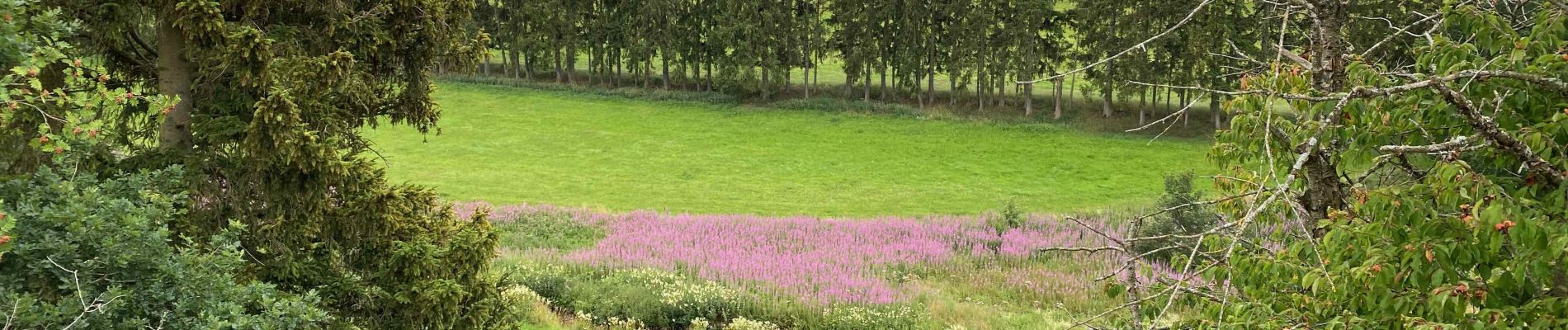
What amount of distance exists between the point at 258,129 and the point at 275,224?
2.75 ft

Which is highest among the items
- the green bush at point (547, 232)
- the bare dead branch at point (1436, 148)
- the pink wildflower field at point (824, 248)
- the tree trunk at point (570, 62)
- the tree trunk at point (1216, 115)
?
the tree trunk at point (570, 62)

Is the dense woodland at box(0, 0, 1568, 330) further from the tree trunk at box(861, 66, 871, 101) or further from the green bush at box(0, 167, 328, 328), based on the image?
the tree trunk at box(861, 66, 871, 101)

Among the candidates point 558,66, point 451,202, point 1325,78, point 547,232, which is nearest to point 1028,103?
→ point 558,66

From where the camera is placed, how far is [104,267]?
16.2 feet

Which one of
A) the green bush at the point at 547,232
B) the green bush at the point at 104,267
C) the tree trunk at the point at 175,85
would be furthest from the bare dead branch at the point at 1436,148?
the green bush at the point at 547,232

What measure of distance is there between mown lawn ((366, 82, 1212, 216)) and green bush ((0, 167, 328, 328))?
2151 cm

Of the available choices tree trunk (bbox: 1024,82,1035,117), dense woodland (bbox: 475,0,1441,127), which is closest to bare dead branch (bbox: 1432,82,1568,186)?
dense woodland (bbox: 475,0,1441,127)

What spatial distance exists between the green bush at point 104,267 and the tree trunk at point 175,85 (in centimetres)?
210

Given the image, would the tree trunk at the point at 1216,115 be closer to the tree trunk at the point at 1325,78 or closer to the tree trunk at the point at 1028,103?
the tree trunk at the point at 1028,103

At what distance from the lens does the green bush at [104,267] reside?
4594mm

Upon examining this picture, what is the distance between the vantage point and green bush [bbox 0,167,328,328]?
4594mm

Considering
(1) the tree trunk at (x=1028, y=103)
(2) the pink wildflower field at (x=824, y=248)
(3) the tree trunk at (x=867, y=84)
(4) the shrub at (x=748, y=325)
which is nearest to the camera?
(4) the shrub at (x=748, y=325)

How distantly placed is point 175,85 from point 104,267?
9.53ft

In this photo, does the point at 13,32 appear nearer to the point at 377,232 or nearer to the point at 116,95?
the point at 116,95
